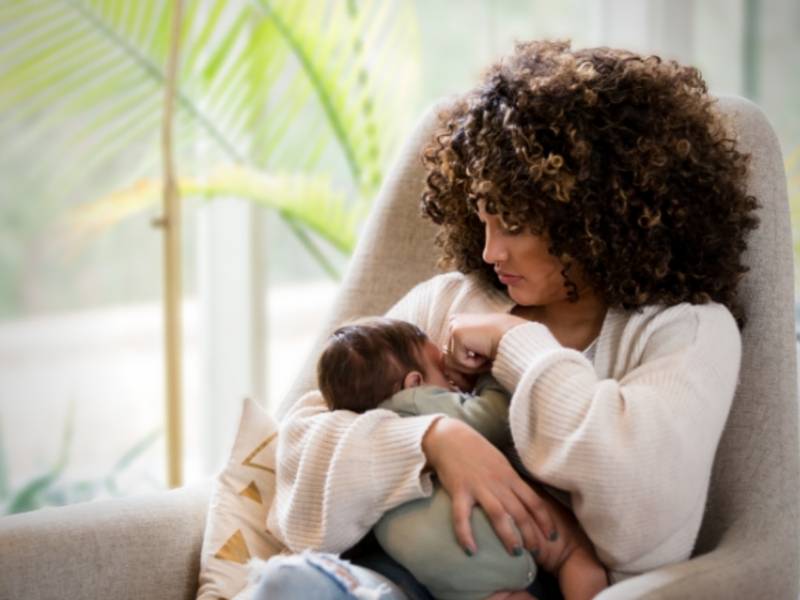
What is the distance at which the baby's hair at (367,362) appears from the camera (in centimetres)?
140

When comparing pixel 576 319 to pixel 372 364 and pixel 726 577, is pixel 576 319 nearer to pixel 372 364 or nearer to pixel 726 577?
pixel 372 364

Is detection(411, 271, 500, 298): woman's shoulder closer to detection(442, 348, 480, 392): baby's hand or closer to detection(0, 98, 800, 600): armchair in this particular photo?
detection(442, 348, 480, 392): baby's hand

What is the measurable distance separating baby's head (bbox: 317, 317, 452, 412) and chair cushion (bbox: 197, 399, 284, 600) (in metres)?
0.19

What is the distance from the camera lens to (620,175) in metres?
1.38

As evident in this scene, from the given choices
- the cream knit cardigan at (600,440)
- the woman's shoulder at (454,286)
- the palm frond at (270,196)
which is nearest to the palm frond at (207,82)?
the palm frond at (270,196)

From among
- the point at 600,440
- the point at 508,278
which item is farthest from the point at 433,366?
the point at 600,440

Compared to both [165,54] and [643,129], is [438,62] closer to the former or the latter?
[165,54]

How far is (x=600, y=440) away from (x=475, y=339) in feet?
0.75

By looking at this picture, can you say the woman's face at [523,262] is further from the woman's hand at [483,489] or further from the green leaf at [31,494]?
Result: the green leaf at [31,494]

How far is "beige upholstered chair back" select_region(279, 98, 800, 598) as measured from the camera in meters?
1.26

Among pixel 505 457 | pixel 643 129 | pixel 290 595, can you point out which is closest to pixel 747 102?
pixel 643 129

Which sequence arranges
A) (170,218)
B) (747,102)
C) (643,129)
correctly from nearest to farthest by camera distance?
1. (643,129)
2. (747,102)
3. (170,218)

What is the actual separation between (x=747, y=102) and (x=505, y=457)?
0.60m

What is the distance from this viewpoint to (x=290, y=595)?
48.3 inches
